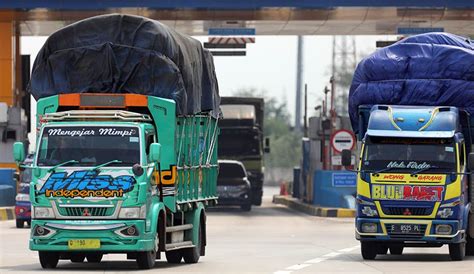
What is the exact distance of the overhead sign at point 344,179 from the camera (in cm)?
4266

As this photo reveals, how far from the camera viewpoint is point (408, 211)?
22.8 meters

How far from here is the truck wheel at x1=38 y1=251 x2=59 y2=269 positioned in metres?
20.3

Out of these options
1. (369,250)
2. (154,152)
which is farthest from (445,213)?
(154,152)

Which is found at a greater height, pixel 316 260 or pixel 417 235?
pixel 417 235

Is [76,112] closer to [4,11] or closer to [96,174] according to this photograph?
[96,174]

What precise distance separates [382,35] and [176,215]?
27528 millimetres

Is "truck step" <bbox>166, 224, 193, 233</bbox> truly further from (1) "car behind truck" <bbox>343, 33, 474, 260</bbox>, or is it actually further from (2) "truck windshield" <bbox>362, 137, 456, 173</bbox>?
(2) "truck windshield" <bbox>362, 137, 456, 173</bbox>

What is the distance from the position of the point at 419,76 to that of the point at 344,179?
18.7m

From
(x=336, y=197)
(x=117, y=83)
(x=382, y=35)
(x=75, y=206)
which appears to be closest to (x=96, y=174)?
(x=75, y=206)

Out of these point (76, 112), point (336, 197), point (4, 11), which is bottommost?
point (336, 197)

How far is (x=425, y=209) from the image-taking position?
74.7 feet

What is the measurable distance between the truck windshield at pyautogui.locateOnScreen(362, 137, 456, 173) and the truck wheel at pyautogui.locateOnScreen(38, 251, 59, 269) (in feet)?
17.9

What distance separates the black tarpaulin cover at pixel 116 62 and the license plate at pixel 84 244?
8.54 feet

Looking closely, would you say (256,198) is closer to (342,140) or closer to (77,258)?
(342,140)
